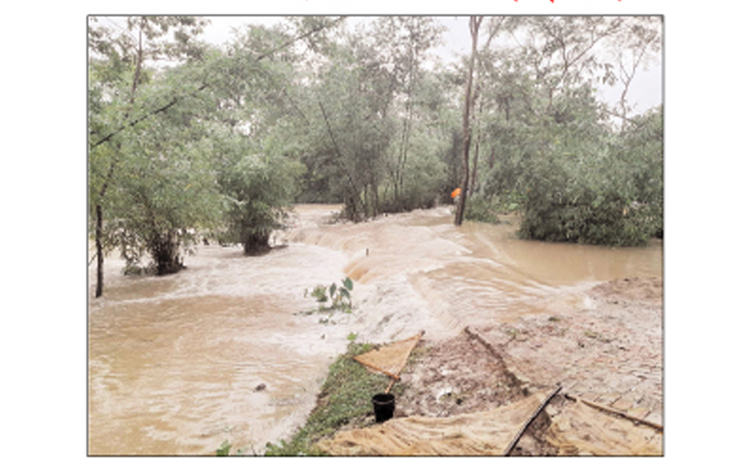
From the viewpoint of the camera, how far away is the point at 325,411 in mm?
3547

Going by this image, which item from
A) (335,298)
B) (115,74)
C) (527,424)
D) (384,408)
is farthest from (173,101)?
(527,424)

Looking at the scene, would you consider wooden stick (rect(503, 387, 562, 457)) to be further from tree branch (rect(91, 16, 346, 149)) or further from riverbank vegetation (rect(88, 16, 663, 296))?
tree branch (rect(91, 16, 346, 149))

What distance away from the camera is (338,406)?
3.50 meters

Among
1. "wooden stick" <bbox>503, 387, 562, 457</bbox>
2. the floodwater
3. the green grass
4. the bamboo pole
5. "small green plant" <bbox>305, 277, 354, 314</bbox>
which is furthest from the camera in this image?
"small green plant" <bbox>305, 277, 354, 314</bbox>

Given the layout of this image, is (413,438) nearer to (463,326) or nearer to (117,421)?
(463,326)

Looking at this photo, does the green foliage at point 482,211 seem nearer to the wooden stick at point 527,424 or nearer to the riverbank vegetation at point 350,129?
the riverbank vegetation at point 350,129

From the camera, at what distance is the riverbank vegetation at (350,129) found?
560cm

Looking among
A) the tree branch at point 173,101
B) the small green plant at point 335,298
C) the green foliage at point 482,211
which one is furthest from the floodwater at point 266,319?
the green foliage at point 482,211

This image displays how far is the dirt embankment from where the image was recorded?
109 inches

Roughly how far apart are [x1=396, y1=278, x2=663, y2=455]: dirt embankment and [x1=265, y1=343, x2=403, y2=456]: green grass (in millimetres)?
271

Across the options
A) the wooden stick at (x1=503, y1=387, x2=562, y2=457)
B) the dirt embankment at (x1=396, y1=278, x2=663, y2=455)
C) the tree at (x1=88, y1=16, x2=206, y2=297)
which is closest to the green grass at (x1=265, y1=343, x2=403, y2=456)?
the dirt embankment at (x1=396, y1=278, x2=663, y2=455)

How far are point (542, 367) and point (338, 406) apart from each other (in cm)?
165

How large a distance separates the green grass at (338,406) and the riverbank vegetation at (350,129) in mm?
2963

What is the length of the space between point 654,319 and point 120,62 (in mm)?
8217
